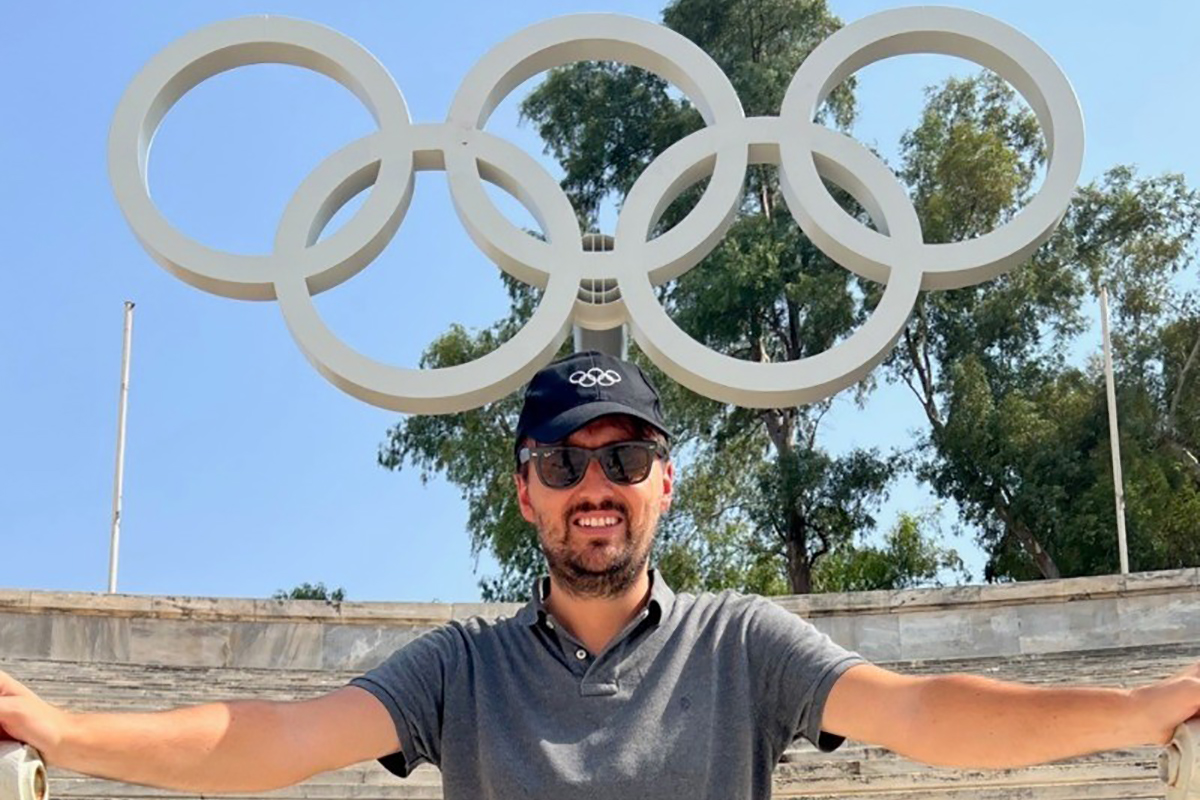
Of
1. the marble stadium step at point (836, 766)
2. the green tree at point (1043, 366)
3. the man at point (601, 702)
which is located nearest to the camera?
the man at point (601, 702)

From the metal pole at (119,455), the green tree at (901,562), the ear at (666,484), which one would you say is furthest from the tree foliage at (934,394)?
the ear at (666,484)

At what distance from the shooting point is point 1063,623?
9133 millimetres

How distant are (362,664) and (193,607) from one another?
108cm

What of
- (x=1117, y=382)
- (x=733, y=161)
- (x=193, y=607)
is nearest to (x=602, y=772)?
(x=733, y=161)

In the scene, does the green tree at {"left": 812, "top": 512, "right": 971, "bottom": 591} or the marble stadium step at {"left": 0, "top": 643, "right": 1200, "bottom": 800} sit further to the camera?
the green tree at {"left": 812, "top": 512, "right": 971, "bottom": 591}

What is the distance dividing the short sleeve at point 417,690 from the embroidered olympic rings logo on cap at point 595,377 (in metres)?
0.40

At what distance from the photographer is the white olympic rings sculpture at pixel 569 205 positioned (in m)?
8.08

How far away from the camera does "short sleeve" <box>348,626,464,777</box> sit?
6.74ft

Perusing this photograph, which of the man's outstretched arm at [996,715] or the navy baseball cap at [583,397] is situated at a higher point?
the navy baseball cap at [583,397]

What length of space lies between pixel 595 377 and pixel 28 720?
86 centimetres

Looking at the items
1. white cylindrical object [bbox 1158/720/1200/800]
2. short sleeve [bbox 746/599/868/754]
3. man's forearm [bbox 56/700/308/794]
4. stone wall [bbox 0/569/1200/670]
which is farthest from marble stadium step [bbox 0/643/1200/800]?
white cylindrical object [bbox 1158/720/1200/800]

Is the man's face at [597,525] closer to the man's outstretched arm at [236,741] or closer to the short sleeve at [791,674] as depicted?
the short sleeve at [791,674]

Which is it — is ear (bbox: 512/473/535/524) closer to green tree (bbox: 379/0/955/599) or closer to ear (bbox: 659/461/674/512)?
ear (bbox: 659/461/674/512)

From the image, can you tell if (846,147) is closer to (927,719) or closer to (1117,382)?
(927,719)
